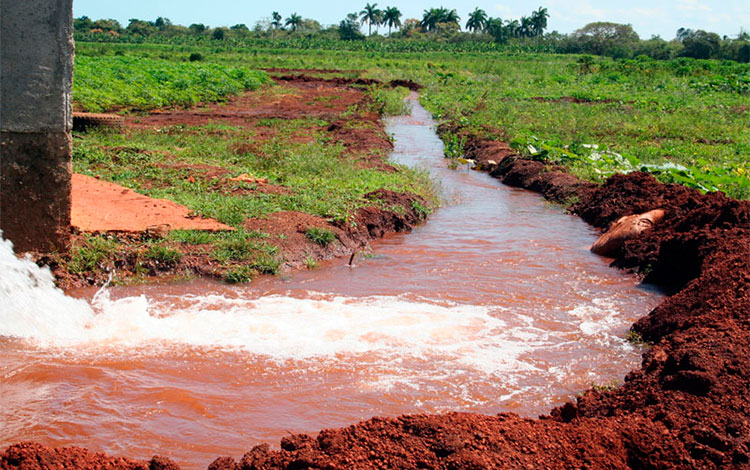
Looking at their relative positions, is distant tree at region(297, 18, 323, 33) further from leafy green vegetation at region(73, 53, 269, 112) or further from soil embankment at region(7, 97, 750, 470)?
soil embankment at region(7, 97, 750, 470)

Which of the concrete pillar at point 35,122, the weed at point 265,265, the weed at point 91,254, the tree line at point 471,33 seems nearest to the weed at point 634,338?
the weed at point 265,265

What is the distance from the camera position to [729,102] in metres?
27.0

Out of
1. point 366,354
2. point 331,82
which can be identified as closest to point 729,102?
point 331,82

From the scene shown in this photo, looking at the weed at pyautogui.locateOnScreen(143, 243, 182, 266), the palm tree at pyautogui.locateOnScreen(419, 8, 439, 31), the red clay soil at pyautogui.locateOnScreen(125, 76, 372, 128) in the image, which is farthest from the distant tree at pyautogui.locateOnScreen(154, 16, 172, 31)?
the weed at pyautogui.locateOnScreen(143, 243, 182, 266)

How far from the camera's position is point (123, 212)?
868 cm

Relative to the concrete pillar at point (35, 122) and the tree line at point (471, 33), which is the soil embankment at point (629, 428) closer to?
the concrete pillar at point (35, 122)

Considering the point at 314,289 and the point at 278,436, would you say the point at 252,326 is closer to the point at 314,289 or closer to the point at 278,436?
the point at 314,289

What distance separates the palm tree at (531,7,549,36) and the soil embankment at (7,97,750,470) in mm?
105540

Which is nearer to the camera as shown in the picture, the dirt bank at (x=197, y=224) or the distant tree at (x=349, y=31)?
the dirt bank at (x=197, y=224)

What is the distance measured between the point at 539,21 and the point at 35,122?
356 feet

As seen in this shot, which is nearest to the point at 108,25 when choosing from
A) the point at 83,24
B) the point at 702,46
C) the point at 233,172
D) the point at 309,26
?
the point at 83,24

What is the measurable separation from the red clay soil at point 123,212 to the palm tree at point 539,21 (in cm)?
10478

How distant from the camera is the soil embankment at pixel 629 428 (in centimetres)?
338

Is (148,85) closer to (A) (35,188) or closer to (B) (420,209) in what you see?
(B) (420,209)
